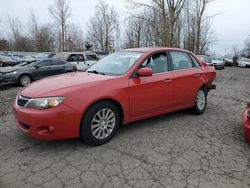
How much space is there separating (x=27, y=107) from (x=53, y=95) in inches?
17.9

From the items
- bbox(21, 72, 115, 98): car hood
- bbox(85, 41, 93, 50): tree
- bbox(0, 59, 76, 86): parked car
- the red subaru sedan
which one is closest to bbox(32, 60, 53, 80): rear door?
bbox(0, 59, 76, 86): parked car

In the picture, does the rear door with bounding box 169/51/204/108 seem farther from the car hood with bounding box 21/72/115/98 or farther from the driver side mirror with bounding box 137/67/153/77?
the car hood with bounding box 21/72/115/98

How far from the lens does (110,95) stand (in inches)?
157

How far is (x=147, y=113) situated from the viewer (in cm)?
465

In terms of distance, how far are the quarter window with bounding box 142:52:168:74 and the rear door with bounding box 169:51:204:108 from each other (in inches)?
8.5

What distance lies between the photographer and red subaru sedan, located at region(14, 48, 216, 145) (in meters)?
3.57

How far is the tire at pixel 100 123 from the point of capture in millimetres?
3783

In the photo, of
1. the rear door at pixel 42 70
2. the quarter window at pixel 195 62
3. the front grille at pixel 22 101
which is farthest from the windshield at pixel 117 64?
the rear door at pixel 42 70

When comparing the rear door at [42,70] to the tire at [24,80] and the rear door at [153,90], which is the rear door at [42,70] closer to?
the tire at [24,80]

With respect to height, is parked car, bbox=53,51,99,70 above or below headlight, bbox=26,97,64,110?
above

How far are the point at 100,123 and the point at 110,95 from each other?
487 mm

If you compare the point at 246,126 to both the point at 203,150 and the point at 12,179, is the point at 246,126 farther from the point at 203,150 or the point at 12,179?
the point at 12,179

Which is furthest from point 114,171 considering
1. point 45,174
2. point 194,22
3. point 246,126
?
point 194,22

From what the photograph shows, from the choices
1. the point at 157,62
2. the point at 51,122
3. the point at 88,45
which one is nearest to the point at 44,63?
the point at 157,62
